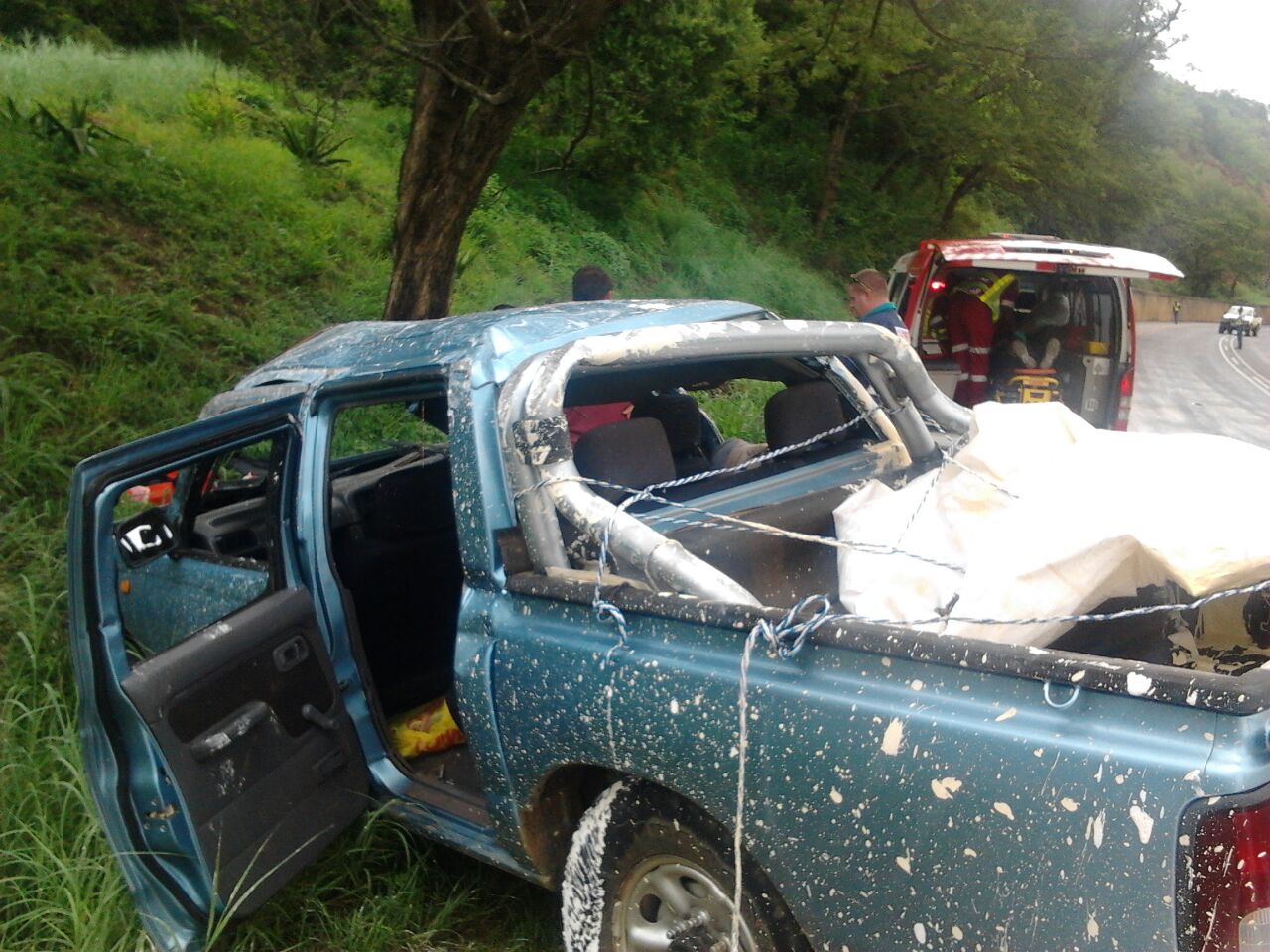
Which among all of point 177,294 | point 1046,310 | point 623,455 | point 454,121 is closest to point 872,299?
point 1046,310

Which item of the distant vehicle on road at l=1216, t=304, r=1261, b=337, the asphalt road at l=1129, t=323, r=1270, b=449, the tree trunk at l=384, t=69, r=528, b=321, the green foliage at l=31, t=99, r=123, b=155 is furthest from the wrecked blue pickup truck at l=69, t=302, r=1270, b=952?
the distant vehicle on road at l=1216, t=304, r=1261, b=337

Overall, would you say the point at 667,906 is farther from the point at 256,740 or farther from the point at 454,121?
the point at 454,121

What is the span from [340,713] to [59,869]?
0.95m

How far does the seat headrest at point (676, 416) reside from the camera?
159 inches

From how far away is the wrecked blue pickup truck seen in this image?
1.63 meters

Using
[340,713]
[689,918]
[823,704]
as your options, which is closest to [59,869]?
[340,713]

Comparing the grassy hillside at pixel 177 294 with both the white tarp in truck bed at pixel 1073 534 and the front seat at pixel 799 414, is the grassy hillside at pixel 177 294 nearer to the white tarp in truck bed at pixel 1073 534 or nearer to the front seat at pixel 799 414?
the white tarp in truck bed at pixel 1073 534

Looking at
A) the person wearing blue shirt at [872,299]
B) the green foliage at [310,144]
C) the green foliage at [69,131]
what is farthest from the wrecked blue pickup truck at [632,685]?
the green foliage at [310,144]

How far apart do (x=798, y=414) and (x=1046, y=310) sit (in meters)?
5.16

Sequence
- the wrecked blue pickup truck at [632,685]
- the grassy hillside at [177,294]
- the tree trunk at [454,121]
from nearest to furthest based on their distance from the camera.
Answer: the wrecked blue pickup truck at [632,685] < the grassy hillside at [177,294] < the tree trunk at [454,121]

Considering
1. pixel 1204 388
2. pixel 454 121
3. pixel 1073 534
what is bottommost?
pixel 1204 388

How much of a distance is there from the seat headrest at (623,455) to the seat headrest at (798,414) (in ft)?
2.29

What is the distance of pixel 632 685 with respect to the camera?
2.21 metres

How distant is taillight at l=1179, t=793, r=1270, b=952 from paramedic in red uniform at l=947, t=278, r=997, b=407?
6.60m
